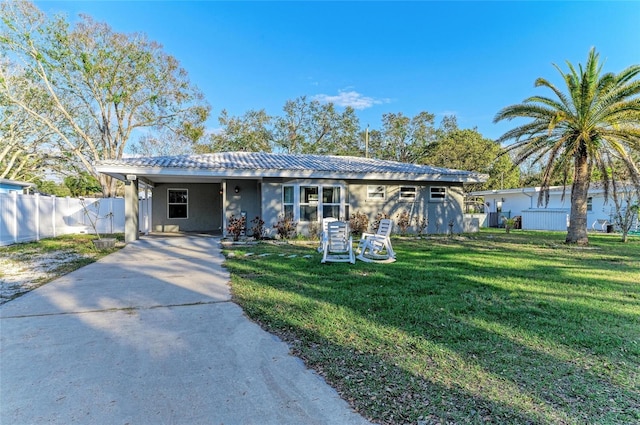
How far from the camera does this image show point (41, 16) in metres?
19.7

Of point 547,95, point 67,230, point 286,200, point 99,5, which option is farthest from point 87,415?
point 99,5

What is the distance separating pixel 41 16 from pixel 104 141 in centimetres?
795

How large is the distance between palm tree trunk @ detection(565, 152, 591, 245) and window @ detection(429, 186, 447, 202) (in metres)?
4.91

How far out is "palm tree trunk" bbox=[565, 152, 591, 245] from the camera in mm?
12078

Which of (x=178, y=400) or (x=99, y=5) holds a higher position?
(x=99, y=5)

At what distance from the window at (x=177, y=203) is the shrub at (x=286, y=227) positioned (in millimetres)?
6535

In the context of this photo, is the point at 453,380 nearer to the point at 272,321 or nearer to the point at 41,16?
the point at 272,321

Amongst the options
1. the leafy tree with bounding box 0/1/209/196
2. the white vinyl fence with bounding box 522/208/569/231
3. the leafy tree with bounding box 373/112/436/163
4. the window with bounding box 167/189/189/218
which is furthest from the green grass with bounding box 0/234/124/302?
the leafy tree with bounding box 373/112/436/163

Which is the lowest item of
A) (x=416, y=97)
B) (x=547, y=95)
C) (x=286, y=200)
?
(x=286, y=200)

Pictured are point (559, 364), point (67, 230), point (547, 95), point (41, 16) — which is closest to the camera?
point (559, 364)

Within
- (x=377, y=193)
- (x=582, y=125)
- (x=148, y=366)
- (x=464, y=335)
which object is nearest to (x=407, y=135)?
(x=377, y=193)

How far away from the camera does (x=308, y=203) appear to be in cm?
1369

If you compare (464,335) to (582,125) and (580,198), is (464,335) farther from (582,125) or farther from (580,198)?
(582,125)

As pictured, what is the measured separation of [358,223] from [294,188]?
304 centimetres
